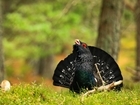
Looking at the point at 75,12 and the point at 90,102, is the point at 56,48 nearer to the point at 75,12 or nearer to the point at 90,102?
the point at 75,12

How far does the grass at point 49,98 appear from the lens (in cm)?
634

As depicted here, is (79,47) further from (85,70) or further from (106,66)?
(106,66)

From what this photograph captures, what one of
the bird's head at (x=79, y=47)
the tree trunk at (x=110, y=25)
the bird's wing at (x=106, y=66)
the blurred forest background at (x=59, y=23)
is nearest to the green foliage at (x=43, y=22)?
the blurred forest background at (x=59, y=23)

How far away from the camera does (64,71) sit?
27.8 feet

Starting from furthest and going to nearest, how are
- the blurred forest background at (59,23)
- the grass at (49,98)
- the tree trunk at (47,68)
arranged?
Result: the tree trunk at (47,68), the blurred forest background at (59,23), the grass at (49,98)

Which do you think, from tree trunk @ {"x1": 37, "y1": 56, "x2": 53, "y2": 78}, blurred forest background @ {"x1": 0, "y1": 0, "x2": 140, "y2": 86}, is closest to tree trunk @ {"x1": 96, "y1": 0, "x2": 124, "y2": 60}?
blurred forest background @ {"x1": 0, "y1": 0, "x2": 140, "y2": 86}

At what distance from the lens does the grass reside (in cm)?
634

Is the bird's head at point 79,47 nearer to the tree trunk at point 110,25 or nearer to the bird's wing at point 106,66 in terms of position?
the bird's wing at point 106,66

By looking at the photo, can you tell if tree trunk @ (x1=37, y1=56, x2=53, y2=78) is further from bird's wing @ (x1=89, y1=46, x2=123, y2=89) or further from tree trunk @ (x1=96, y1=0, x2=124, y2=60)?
bird's wing @ (x1=89, y1=46, x2=123, y2=89)

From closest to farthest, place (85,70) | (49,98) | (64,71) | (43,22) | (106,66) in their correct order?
(49,98)
(85,70)
(64,71)
(106,66)
(43,22)

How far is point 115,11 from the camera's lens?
11664 mm

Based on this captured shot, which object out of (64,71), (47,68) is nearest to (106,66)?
(64,71)

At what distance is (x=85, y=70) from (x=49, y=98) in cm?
132

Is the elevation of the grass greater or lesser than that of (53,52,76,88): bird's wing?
lesser
